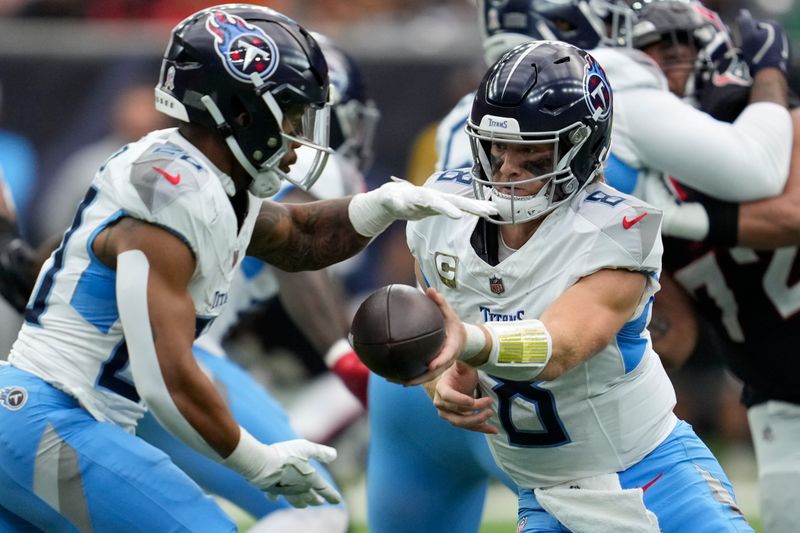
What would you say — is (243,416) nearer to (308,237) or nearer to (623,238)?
(308,237)

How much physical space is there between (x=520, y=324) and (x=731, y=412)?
5201mm

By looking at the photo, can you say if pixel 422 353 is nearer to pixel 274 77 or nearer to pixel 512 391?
pixel 512 391

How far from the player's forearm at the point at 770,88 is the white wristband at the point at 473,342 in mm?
1794

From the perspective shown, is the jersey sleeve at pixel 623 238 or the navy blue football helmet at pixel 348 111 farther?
the navy blue football helmet at pixel 348 111

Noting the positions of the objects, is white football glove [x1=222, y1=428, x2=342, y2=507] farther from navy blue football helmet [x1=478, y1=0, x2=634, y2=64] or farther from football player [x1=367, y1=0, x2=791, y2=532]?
navy blue football helmet [x1=478, y1=0, x2=634, y2=64]

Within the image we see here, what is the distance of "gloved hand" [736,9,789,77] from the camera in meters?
4.31

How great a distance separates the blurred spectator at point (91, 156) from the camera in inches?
294

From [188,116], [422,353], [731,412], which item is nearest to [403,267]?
[731,412]

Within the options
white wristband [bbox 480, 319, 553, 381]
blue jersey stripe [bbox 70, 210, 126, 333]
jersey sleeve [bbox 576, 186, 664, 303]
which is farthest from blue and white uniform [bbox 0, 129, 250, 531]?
jersey sleeve [bbox 576, 186, 664, 303]

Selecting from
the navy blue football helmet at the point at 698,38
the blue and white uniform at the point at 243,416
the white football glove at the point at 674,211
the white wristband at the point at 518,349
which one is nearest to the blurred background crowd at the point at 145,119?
the blue and white uniform at the point at 243,416

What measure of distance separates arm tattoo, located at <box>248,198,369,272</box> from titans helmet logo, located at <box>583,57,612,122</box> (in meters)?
0.76

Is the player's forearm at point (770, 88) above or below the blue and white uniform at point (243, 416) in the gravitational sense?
above

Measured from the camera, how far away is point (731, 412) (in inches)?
306

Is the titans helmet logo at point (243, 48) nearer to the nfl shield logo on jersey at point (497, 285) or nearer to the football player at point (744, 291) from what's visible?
the nfl shield logo on jersey at point (497, 285)
